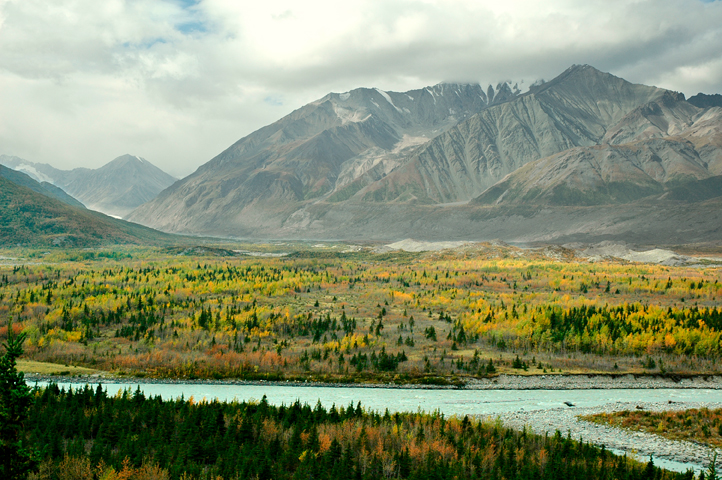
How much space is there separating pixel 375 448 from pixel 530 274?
73.6m

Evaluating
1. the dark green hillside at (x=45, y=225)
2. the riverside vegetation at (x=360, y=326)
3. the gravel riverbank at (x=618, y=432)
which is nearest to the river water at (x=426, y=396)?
the gravel riverbank at (x=618, y=432)

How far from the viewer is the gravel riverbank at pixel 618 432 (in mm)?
23609

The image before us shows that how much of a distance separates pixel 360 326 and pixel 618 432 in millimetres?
28576

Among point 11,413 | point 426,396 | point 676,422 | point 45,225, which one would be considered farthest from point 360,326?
point 45,225

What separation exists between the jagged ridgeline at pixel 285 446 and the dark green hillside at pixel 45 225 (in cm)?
14207

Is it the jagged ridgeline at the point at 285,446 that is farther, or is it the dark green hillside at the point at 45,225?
the dark green hillside at the point at 45,225

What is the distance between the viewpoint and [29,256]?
118 m

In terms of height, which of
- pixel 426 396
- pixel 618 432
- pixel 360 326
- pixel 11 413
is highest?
pixel 11 413

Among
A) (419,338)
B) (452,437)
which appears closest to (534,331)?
(419,338)

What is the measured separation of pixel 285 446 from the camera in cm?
2186

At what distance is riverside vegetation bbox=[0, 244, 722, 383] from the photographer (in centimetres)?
4041

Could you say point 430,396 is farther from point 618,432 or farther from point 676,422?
point 676,422

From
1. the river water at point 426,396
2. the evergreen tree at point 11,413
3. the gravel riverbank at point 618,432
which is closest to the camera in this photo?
the evergreen tree at point 11,413

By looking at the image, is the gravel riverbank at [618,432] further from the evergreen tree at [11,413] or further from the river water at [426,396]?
the evergreen tree at [11,413]
